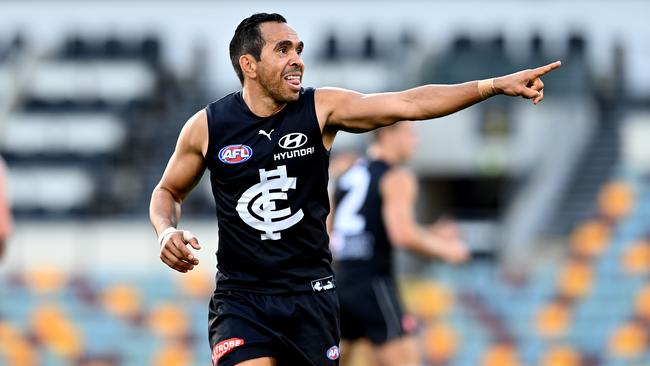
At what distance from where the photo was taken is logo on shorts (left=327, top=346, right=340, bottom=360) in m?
6.25

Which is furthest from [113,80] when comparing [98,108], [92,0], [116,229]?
[116,229]

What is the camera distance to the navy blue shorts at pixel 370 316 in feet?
29.4

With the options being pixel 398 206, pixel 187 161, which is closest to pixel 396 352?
pixel 398 206

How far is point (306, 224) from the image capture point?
6219 millimetres

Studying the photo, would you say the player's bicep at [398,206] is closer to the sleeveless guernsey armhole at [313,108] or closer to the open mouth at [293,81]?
the sleeveless guernsey armhole at [313,108]

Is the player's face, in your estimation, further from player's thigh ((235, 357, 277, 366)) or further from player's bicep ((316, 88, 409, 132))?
player's thigh ((235, 357, 277, 366))

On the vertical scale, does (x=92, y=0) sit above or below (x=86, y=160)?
above

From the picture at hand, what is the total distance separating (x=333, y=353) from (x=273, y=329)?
35 centimetres

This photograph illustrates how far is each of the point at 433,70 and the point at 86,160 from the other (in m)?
5.44

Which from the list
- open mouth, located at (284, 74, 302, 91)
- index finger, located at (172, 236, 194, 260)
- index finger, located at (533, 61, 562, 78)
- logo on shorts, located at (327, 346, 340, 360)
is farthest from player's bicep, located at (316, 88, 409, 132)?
logo on shorts, located at (327, 346, 340, 360)

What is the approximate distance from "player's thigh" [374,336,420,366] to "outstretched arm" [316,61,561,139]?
309 centimetres

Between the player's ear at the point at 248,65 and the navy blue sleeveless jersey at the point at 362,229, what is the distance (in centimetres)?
292

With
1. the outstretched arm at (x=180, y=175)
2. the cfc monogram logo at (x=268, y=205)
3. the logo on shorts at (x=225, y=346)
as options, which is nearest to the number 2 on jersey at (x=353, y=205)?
the outstretched arm at (x=180, y=175)

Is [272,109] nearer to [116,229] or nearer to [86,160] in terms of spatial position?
[116,229]
